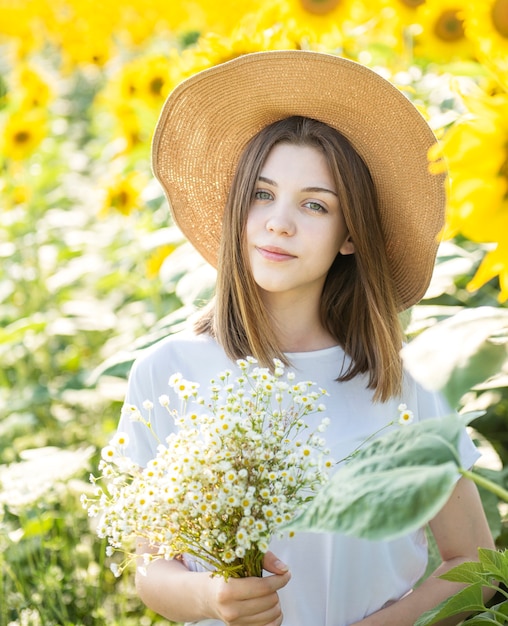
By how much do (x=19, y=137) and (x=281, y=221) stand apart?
2691 mm

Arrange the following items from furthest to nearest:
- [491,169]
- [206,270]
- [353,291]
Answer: [206,270], [353,291], [491,169]

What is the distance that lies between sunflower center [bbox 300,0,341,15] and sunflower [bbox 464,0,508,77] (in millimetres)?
1028

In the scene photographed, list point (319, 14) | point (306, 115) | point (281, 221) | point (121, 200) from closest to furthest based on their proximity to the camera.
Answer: point (281, 221), point (306, 115), point (319, 14), point (121, 200)

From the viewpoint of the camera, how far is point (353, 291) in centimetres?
182

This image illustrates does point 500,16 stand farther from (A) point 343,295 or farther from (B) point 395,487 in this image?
(B) point 395,487

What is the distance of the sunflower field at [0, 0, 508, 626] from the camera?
3.44 ft

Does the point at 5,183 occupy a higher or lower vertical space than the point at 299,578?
higher

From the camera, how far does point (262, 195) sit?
1677 mm

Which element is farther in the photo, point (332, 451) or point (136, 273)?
point (136, 273)

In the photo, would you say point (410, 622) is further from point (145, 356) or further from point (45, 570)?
point (45, 570)

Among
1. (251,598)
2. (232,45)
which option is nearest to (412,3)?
(232,45)

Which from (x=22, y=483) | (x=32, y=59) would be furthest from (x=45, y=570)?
(x=32, y=59)

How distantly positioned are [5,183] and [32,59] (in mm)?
4676

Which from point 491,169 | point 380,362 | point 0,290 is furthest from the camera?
point 0,290
